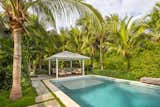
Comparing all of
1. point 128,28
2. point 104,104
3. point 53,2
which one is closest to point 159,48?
point 128,28

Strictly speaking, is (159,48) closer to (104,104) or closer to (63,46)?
(104,104)

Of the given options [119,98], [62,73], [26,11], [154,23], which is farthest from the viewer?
[62,73]

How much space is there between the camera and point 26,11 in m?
6.79

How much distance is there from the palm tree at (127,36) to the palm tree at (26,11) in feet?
34.6

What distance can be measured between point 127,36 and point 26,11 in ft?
37.8

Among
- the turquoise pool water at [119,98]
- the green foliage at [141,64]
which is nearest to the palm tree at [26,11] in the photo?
the turquoise pool water at [119,98]

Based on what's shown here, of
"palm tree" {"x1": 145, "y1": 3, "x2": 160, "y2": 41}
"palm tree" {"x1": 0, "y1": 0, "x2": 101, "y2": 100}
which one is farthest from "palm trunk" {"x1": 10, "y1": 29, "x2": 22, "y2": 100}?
"palm tree" {"x1": 145, "y1": 3, "x2": 160, "y2": 41}

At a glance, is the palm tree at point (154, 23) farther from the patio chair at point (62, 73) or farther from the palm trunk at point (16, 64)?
the palm trunk at point (16, 64)

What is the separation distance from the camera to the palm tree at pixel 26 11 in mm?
6105

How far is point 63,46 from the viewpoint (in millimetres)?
23250

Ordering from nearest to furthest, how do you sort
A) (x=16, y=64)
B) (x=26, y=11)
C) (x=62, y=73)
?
(x=16, y=64) → (x=26, y=11) → (x=62, y=73)

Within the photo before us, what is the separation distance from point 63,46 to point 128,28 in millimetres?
10366

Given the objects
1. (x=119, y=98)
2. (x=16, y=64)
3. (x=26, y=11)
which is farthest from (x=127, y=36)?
(x=16, y=64)

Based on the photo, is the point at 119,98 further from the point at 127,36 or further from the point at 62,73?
the point at 62,73
